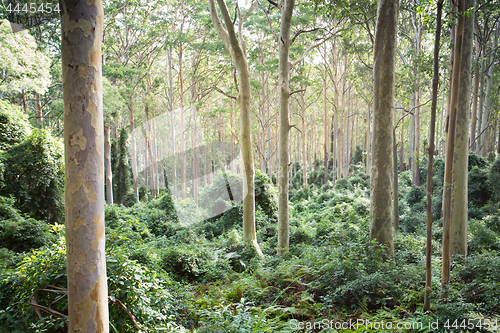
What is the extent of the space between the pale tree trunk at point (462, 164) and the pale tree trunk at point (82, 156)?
231 inches

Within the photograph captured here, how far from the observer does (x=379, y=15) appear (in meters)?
4.93

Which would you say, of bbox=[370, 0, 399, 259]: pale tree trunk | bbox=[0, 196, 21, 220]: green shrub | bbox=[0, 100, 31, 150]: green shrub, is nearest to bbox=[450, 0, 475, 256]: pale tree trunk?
bbox=[370, 0, 399, 259]: pale tree trunk

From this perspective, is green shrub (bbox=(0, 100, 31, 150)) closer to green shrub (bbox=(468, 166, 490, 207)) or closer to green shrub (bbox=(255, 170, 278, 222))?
green shrub (bbox=(255, 170, 278, 222))

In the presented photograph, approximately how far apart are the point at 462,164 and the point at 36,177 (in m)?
10.2

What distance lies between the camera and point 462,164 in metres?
5.39

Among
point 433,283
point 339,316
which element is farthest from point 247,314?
point 433,283

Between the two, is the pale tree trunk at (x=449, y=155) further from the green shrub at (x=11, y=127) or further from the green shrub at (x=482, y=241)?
the green shrub at (x=11, y=127)

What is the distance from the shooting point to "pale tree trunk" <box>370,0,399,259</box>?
4848mm

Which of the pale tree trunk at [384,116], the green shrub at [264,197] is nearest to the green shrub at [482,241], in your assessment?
the pale tree trunk at [384,116]

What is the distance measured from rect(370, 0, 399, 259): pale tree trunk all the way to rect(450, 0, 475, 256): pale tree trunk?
1.47m

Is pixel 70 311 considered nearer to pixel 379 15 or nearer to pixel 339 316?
pixel 339 316

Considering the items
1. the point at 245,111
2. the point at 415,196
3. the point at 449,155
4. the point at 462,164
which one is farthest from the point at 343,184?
the point at 449,155

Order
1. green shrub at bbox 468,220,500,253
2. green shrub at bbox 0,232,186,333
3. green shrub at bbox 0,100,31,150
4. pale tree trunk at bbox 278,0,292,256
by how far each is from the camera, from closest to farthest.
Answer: green shrub at bbox 0,232,186,333 → green shrub at bbox 468,220,500,253 → pale tree trunk at bbox 278,0,292,256 → green shrub at bbox 0,100,31,150

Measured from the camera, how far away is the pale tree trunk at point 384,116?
191 inches
